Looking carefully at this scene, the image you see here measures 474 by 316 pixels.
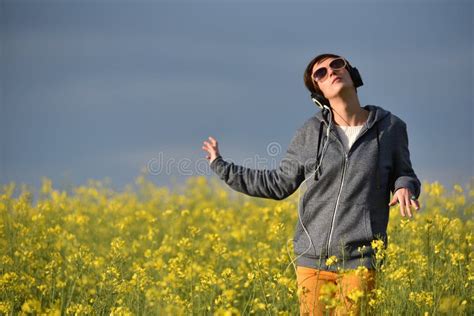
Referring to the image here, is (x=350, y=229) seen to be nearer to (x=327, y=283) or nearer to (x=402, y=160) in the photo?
(x=327, y=283)

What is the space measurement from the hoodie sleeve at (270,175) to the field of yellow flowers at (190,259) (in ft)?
1.53

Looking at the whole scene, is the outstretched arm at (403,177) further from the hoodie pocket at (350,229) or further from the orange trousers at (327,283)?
the orange trousers at (327,283)

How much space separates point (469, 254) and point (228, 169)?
2089 millimetres

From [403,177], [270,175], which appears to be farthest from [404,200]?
[270,175]

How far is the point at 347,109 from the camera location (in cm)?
390

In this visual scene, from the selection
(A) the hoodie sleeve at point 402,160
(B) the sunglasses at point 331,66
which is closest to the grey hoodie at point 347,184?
(A) the hoodie sleeve at point 402,160

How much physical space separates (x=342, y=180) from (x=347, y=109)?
1.36 ft

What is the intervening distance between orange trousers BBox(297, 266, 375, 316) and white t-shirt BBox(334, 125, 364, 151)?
0.71 metres

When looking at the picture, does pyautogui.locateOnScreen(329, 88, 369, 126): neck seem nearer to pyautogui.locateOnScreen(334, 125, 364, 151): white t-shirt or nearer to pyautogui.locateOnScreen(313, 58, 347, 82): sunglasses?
pyautogui.locateOnScreen(334, 125, 364, 151): white t-shirt

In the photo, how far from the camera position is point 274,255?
6426 mm

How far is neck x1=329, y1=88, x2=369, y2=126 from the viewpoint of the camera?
3.88m

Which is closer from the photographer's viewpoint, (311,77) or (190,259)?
(311,77)

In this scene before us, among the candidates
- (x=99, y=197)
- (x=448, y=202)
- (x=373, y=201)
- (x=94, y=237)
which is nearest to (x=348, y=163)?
(x=373, y=201)

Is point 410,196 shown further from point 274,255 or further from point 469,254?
point 274,255
